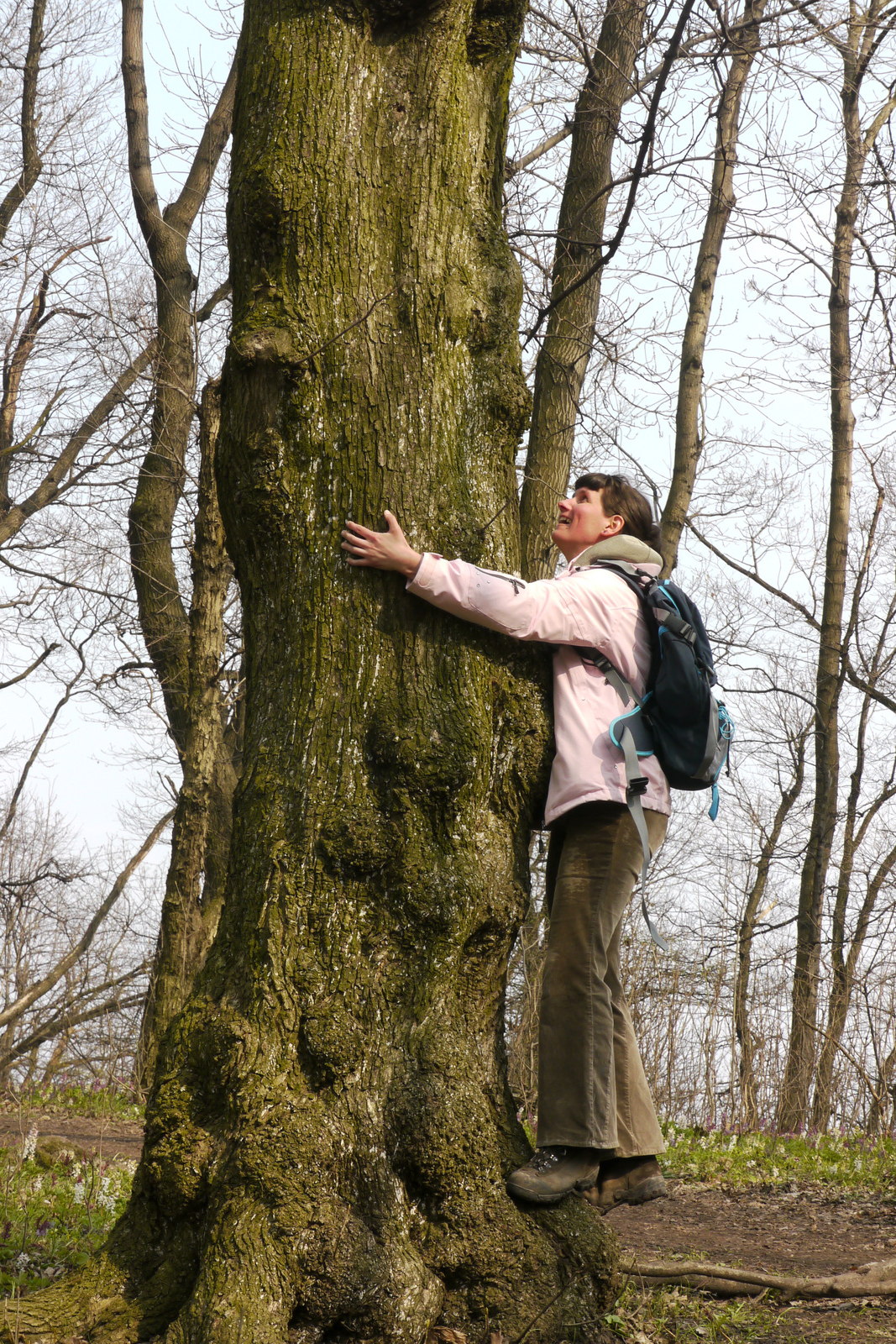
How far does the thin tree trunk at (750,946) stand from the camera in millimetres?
8234

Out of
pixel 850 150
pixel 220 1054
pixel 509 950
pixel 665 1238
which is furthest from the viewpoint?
pixel 850 150

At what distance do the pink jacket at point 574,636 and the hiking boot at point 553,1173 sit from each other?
942mm

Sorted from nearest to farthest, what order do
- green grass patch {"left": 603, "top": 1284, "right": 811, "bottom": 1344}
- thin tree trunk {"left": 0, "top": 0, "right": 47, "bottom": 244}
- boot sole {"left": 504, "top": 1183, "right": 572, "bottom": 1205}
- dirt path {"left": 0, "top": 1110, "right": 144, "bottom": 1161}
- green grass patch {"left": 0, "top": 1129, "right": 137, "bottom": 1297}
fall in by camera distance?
boot sole {"left": 504, "top": 1183, "right": 572, "bottom": 1205} → green grass patch {"left": 603, "top": 1284, "right": 811, "bottom": 1344} → green grass patch {"left": 0, "top": 1129, "right": 137, "bottom": 1297} → dirt path {"left": 0, "top": 1110, "right": 144, "bottom": 1161} → thin tree trunk {"left": 0, "top": 0, "right": 47, "bottom": 244}

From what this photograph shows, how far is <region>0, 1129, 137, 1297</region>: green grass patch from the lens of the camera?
3236mm

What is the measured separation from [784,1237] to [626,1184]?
213cm

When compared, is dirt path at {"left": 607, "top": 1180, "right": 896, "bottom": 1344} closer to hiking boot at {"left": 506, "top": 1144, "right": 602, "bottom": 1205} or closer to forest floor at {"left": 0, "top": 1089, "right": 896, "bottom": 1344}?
forest floor at {"left": 0, "top": 1089, "right": 896, "bottom": 1344}

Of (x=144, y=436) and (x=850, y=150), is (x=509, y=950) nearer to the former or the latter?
(x=850, y=150)

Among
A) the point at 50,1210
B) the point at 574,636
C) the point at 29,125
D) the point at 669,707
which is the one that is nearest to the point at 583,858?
the point at 669,707

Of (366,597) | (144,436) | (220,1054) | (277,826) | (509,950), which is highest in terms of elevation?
(144,436)

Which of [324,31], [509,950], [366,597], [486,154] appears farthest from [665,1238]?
[324,31]

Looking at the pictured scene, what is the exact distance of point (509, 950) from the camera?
296 centimetres

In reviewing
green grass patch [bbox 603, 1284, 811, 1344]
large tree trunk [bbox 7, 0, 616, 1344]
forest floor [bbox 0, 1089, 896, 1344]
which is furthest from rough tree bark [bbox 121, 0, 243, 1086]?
green grass patch [bbox 603, 1284, 811, 1344]

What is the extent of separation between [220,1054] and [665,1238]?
9.39 ft

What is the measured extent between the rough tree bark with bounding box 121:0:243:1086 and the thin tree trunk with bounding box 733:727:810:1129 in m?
4.52
